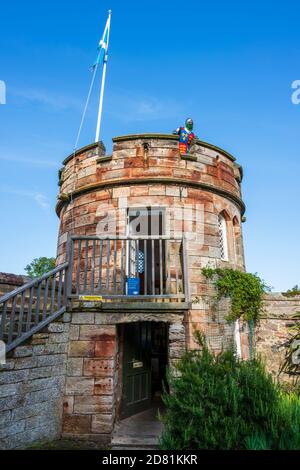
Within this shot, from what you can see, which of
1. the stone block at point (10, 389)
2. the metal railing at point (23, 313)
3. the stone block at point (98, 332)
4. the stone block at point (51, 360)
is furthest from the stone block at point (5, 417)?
the stone block at point (98, 332)

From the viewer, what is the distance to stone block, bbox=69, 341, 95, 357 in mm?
5411

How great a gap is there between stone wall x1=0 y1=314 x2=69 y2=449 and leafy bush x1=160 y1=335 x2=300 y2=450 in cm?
216

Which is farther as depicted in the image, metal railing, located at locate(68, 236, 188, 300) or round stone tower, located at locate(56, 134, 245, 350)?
round stone tower, located at locate(56, 134, 245, 350)

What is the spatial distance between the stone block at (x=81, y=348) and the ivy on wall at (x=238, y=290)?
10.0 feet

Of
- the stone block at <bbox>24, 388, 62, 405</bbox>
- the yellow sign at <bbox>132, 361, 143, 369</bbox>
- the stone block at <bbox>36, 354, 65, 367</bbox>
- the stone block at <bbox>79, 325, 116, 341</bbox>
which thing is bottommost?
the stone block at <bbox>24, 388, 62, 405</bbox>

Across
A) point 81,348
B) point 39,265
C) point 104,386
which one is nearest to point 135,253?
point 81,348

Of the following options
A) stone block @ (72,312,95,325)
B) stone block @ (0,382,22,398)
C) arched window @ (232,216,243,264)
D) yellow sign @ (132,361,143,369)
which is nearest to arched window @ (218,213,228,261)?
arched window @ (232,216,243,264)

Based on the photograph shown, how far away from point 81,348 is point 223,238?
15.8 feet

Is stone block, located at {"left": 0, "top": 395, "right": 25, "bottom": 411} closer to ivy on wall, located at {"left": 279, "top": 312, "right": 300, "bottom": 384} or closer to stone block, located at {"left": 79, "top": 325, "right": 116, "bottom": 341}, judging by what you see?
stone block, located at {"left": 79, "top": 325, "right": 116, "bottom": 341}

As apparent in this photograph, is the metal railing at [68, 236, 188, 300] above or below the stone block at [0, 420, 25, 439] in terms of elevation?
above

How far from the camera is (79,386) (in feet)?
17.3

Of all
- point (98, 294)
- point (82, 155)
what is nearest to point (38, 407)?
point (98, 294)

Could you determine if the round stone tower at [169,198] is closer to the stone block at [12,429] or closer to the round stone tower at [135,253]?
the round stone tower at [135,253]

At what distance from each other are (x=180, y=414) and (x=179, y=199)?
4.71m
